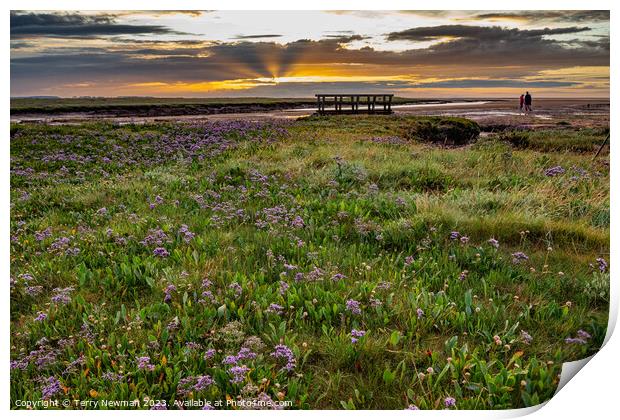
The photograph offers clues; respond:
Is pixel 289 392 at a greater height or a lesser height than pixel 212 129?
lesser

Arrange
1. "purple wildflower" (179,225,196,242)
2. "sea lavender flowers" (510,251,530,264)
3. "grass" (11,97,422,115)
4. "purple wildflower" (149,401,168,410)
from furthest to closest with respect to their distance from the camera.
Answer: "grass" (11,97,422,115) → "purple wildflower" (179,225,196,242) → "sea lavender flowers" (510,251,530,264) → "purple wildflower" (149,401,168,410)

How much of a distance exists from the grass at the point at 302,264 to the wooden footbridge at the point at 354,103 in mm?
336

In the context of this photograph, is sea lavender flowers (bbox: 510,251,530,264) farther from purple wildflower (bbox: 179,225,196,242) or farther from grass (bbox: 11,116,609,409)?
purple wildflower (bbox: 179,225,196,242)

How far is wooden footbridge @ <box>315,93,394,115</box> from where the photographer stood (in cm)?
666

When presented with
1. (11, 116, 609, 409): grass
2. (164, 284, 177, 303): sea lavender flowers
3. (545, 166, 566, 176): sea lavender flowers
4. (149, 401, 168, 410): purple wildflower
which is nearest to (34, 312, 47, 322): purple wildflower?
(11, 116, 609, 409): grass

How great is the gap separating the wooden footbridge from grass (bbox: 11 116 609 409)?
34 cm

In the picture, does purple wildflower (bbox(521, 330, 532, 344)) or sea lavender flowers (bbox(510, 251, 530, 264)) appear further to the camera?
sea lavender flowers (bbox(510, 251, 530, 264))

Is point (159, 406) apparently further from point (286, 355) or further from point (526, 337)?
point (526, 337)

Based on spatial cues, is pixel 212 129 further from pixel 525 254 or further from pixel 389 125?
pixel 525 254

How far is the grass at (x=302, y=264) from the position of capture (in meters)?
3.99

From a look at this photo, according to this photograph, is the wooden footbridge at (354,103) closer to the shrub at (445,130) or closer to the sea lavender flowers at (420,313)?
the shrub at (445,130)

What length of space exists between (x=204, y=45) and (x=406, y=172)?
3341 millimetres
